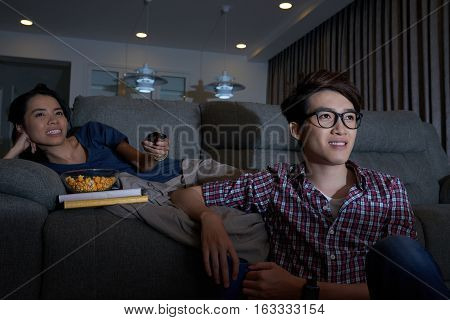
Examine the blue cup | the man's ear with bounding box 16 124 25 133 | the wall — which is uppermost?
the wall

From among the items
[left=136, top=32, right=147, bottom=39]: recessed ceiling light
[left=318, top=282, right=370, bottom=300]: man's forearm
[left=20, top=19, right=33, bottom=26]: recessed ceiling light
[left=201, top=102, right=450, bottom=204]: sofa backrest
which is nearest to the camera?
[left=318, top=282, right=370, bottom=300]: man's forearm

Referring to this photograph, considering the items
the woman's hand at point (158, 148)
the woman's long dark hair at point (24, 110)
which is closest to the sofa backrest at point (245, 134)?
the woman's long dark hair at point (24, 110)

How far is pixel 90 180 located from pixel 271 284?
2.06 feet

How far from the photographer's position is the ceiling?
3.73 meters

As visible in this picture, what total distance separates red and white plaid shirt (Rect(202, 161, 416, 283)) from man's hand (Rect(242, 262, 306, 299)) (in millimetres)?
106

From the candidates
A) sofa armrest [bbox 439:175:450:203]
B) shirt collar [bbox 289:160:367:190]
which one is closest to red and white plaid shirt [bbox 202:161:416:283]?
shirt collar [bbox 289:160:367:190]

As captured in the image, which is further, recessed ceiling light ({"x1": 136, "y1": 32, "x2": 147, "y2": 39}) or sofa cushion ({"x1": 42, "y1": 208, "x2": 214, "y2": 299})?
recessed ceiling light ({"x1": 136, "y1": 32, "x2": 147, "y2": 39})

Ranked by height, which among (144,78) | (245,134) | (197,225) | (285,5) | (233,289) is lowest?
(233,289)

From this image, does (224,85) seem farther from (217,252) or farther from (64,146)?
(217,252)

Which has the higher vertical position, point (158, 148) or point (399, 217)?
point (158, 148)

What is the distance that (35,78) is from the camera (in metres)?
5.71

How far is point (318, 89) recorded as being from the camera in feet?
3.29

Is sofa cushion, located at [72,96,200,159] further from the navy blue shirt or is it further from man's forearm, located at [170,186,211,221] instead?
man's forearm, located at [170,186,211,221]

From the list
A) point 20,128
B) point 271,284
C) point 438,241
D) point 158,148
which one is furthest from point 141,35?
point 271,284
